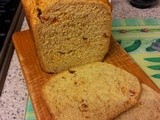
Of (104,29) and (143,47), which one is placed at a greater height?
(104,29)

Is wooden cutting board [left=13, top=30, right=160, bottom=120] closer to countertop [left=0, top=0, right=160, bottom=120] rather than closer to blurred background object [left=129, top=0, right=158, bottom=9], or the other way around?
countertop [left=0, top=0, right=160, bottom=120]

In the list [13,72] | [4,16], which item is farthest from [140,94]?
[4,16]

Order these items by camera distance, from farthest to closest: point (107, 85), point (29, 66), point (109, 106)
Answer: point (29, 66) → point (107, 85) → point (109, 106)

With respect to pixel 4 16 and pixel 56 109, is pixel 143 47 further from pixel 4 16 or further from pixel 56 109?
pixel 4 16

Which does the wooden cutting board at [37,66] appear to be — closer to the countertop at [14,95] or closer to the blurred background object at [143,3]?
the countertop at [14,95]

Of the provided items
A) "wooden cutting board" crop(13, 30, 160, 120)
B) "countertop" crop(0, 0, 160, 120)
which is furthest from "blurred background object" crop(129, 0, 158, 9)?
"countertop" crop(0, 0, 160, 120)

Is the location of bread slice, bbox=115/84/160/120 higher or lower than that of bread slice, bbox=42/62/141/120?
lower
